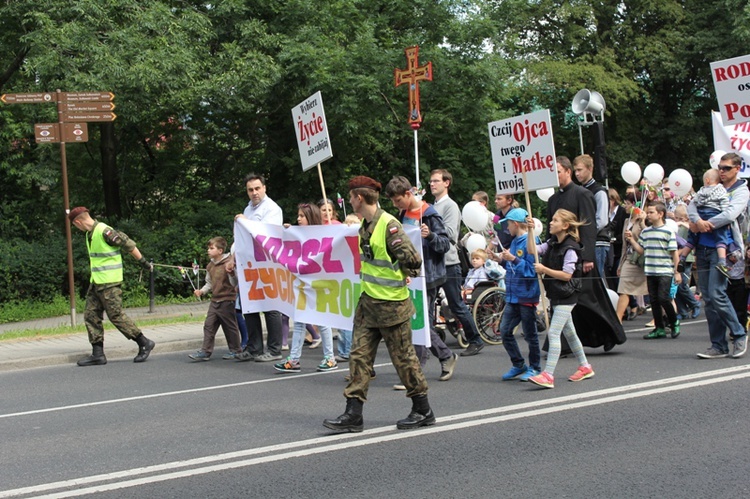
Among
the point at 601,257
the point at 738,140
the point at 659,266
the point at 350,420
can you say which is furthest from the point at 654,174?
the point at 350,420

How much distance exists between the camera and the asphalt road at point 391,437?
5336 mm

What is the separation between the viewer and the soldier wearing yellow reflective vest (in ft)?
35.3

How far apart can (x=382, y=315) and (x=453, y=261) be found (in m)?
3.29

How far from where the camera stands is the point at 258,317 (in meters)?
10.6

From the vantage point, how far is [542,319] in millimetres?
11383

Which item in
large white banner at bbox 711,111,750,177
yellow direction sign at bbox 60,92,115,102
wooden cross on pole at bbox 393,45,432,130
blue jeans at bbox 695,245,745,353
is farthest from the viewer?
wooden cross on pole at bbox 393,45,432,130

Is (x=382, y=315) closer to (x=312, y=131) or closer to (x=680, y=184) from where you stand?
(x=312, y=131)

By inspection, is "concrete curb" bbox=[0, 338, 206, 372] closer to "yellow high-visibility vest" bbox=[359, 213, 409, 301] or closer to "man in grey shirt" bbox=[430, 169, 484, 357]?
"man in grey shirt" bbox=[430, 169, 484, 357]

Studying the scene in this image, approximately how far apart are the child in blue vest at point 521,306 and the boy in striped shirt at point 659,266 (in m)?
3.07

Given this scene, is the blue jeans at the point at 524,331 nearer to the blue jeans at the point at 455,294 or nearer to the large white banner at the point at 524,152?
the blue jeans at the point at 455,294

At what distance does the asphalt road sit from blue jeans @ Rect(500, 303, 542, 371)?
1.04 feet

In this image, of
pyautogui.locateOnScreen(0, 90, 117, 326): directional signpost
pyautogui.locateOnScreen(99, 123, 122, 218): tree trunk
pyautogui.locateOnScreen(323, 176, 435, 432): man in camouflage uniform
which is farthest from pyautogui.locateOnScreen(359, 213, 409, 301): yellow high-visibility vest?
pyautogui.locateOnScreen(99, 123, 122, 218): tree trunk

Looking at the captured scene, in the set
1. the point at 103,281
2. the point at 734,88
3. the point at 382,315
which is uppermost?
the point at 734,88

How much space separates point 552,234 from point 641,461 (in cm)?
293
